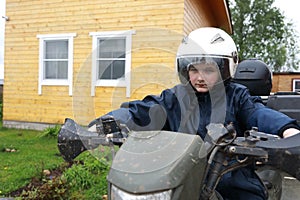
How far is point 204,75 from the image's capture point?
153cm

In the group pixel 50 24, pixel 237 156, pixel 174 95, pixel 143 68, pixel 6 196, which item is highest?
pixel 50 24

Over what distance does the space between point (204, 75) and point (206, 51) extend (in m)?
0.11

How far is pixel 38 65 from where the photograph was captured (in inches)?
373

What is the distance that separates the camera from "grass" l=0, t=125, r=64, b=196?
4352 mm

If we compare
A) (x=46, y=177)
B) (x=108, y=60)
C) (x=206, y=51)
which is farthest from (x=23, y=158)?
(x=206, y=51)

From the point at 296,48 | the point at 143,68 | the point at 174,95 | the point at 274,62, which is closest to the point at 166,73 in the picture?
the point at 143,68

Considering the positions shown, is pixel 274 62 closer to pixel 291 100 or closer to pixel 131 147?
pixel 291 100

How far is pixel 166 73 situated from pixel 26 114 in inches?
362

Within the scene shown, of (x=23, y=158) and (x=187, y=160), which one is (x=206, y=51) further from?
(x=23, y=158)

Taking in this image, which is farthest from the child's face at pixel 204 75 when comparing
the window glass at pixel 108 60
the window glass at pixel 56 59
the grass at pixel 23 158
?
the window glass at pixel 56 59

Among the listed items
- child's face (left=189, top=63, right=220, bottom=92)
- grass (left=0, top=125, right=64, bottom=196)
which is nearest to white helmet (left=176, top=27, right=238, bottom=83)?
child's face (left=189, top=63, right=220, bottom=92)

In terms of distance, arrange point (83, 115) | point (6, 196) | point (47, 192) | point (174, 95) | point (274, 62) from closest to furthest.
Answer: point (83, 115)
point (174, 95)
point (47, 192)
point (6, 196)
point (274, 62)

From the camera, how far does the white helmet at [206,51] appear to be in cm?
151

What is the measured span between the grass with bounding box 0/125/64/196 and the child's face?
3149mm
